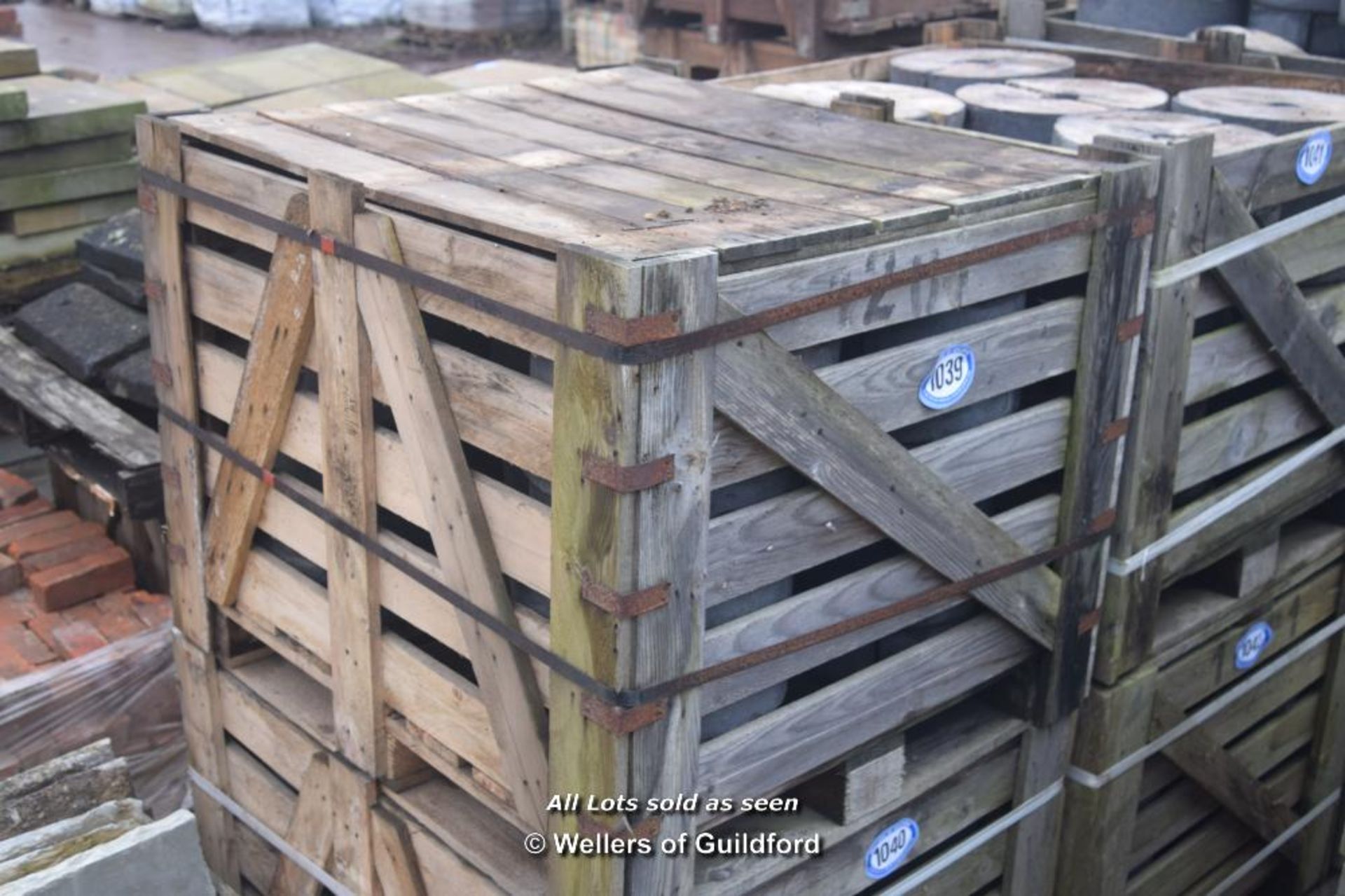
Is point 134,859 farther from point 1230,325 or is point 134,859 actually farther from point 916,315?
point 1230,325

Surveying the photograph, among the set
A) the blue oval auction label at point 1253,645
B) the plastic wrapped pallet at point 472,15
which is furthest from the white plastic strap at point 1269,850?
the plastic wrapped pallet at point 472,15

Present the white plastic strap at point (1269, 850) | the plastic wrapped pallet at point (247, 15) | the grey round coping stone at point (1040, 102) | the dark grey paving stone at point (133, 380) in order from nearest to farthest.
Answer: the grey round coping stone at point (1040, 102) < the white plastic strap at point (1269, 850) < the dark grey paving stone at point (133, 380) < the plastic wrapped pallet at point (247, 15)

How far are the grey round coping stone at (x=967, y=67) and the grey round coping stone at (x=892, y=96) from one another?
0.08 metres

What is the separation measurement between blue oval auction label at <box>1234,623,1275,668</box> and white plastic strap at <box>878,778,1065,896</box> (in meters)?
0.80

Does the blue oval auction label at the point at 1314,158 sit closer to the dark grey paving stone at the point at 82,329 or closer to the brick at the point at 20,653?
the dark grey paving stone at the point at 82,329

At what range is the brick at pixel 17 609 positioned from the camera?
206 inches

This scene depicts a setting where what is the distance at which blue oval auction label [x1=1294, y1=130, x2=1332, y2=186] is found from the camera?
4160mm

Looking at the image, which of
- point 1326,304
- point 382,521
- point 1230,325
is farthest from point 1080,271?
point 382,521

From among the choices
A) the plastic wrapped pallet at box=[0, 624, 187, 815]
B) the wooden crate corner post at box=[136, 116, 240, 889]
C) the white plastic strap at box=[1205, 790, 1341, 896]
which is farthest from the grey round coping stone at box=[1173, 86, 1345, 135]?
the plastic wrapped pallet at box=[0, 624, 187, 815]

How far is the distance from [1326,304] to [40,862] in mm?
3630

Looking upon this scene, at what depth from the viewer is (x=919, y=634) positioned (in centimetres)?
364

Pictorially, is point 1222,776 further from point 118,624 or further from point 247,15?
point 247,15

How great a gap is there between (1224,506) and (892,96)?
5.69ft

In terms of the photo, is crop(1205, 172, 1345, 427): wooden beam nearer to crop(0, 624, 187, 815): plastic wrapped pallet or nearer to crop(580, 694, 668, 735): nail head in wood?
crop(580, 694, 668, 735): nail head in wood
